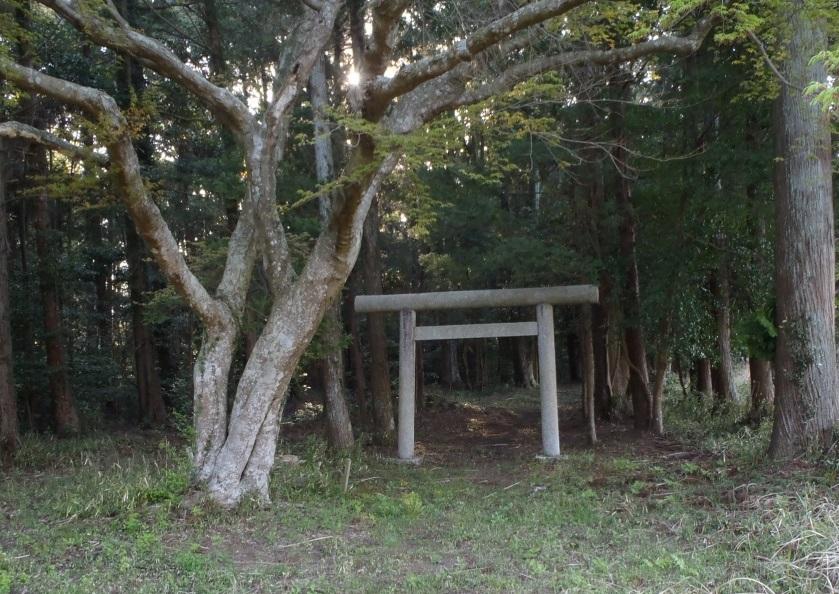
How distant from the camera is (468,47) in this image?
6.47 metres

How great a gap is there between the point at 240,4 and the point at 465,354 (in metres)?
15.6

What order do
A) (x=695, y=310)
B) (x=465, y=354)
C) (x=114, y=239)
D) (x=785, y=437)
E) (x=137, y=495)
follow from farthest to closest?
(x=465, y=354), (x=114, y=239), (x=695, y=310), (x=785, y=437), (x=137, y=495)

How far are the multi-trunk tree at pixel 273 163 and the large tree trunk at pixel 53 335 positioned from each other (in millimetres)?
7124

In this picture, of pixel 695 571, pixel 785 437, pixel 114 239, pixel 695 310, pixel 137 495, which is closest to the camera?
pixel 695 571

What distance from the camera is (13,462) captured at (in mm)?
10984

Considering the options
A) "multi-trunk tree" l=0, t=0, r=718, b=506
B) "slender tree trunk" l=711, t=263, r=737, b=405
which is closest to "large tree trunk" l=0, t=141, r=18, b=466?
"multi-trunk tree" l=0, t=0, r=718, b=506

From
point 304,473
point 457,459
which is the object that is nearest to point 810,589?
point 304,473

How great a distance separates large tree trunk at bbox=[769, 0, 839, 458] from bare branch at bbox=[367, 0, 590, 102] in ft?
11.7

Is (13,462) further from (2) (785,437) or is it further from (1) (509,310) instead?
(1) (509,310)

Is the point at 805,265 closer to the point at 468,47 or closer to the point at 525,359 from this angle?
the point at 468,47

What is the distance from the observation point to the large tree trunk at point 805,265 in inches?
324

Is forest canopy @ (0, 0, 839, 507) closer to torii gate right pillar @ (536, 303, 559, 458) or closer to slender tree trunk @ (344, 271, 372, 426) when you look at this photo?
slender tree trunk @ (344, 271, 372, 426)

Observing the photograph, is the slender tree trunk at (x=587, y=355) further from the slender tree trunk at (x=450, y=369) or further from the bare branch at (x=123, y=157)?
the slender tree trunk at (x=450, y=369)

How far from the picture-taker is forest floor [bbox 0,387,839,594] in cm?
538
